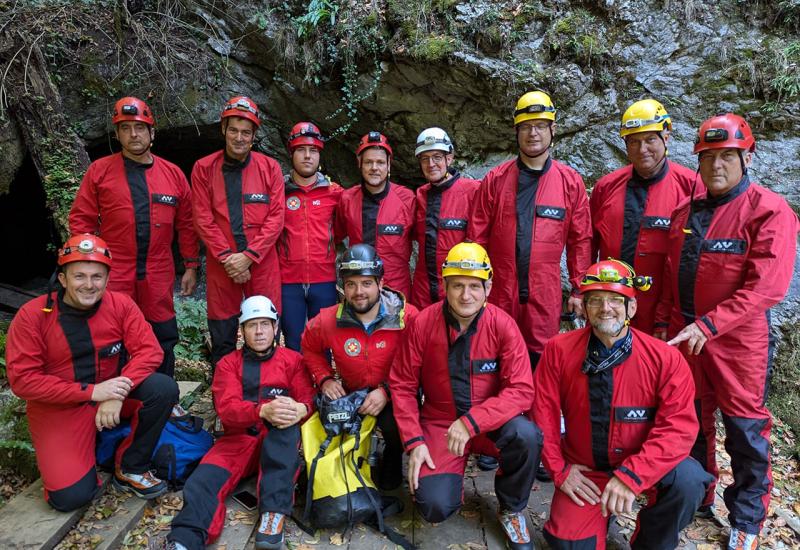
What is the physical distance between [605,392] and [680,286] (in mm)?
1034

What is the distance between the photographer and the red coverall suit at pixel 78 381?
3.60m

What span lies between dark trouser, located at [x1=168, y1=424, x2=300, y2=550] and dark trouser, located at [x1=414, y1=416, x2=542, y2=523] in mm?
911

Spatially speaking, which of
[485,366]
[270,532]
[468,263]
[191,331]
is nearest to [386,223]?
[468,263]

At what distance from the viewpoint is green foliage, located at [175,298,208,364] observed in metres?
6.46

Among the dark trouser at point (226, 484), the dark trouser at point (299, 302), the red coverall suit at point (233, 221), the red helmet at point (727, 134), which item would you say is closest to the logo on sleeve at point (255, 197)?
the red coverall suit at point (233, 221)

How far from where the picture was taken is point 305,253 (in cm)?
485

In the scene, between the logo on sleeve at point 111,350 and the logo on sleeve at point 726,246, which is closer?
the logo on sleeve at point 726,246

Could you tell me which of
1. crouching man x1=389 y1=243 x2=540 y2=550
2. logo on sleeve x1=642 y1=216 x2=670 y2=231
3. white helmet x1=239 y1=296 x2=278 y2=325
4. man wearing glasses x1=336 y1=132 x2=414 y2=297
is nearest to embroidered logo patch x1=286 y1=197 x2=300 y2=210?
man wearing glasses x1=336 y1=132 x2=414 y2=297

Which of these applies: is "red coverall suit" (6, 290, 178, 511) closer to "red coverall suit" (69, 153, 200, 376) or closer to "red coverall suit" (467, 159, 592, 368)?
"red coverall suit" (69, 153, 200, 376)

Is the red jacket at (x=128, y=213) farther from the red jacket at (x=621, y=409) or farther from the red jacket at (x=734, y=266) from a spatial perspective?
the red jacket at (x=734, y=266)

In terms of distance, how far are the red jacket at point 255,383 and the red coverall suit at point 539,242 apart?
5.80ft

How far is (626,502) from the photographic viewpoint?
2.91 metres

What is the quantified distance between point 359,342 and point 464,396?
2.96ft

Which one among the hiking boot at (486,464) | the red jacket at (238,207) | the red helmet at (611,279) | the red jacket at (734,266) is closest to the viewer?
the red helmet at (611,279)
